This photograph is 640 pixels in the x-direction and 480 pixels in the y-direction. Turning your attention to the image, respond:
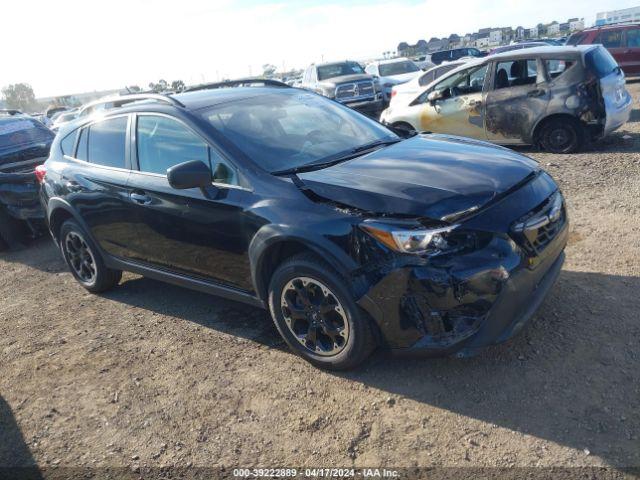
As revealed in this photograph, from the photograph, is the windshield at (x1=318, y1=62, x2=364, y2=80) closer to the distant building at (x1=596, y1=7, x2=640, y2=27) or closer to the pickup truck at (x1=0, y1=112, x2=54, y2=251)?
the pickup truck at (x1=0, y1=112, x2=54, y2=251)

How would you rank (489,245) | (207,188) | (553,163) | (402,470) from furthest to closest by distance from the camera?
(553,163) < (207,188) < (489,245) < (402,470)

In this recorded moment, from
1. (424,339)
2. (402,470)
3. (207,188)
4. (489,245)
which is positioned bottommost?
(402,470)

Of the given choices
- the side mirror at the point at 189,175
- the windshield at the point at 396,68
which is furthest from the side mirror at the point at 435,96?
the windshield at the point at 396,68

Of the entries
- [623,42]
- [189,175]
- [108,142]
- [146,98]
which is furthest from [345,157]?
[623,42]

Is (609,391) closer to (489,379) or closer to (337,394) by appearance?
(489,379)

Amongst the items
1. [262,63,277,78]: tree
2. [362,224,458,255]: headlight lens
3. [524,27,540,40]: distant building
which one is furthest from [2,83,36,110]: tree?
[362,224,458,255]: headlight lens

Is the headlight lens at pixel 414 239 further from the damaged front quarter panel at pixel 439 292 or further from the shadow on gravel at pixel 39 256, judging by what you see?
the shadow on gravel at pixel 39 256

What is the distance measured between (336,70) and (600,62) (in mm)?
8995

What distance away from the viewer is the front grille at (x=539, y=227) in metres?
2.95

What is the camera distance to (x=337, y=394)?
3.23 m

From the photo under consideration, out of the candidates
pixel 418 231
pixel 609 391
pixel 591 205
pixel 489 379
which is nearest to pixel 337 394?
pixel 489 379

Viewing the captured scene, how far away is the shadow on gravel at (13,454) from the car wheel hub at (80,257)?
1.85 meters

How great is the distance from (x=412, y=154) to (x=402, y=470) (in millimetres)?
2060

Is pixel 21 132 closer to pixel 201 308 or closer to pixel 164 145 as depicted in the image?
pixel 164 145
